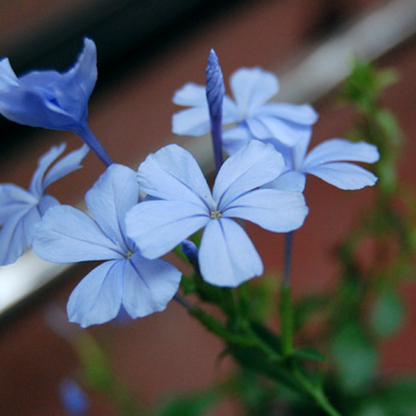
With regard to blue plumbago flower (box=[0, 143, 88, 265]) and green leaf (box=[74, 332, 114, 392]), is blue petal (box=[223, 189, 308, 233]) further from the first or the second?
green leaf (box=[74, 332, 114, 392])

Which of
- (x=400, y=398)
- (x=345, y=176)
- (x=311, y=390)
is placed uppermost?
(x=345, y=176)

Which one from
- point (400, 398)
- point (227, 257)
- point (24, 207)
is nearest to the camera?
point (227, 257)

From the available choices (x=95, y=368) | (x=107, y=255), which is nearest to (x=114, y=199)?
(x=107, y=255)

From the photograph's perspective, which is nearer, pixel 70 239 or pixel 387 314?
pixel 70 239

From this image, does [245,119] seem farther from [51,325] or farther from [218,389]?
[51,325]

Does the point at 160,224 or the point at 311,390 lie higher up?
the point at 160,224

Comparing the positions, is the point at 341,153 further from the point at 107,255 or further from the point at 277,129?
the point at 107,255

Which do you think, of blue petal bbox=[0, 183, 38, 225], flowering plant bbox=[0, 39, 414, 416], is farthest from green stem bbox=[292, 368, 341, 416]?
blue petal bbox=[0, 183, 38, 225]
